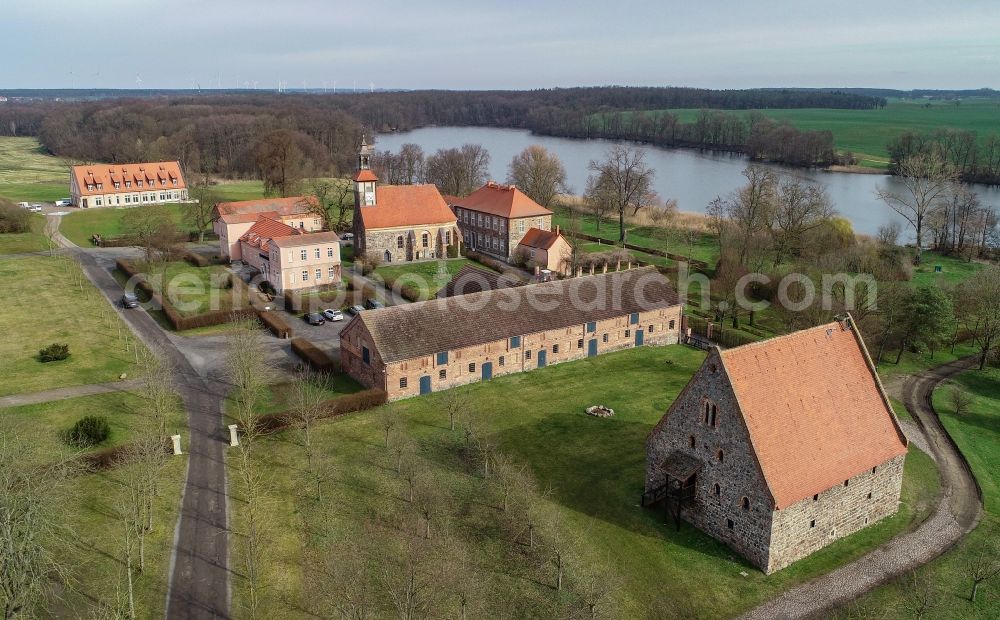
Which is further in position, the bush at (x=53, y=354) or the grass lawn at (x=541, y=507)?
the bush at (x=53, y=354)

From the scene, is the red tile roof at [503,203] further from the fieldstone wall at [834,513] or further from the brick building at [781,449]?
the fieldstone wall at [834,513]

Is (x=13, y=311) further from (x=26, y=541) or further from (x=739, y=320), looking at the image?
(x=739, y=320)

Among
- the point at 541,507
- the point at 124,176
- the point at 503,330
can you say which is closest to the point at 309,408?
the point at 541,507

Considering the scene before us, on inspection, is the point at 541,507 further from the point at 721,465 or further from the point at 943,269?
the point at 943,269

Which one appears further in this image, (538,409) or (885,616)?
(538,409)

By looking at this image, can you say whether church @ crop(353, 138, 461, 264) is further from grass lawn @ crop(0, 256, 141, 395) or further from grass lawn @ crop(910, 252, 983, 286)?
grass lawn @ crop(910, 252, 983, 286)

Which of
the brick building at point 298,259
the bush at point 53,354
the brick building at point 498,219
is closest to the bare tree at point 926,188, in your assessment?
the brick building at point 498,219

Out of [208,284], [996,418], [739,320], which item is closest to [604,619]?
[996,418]
